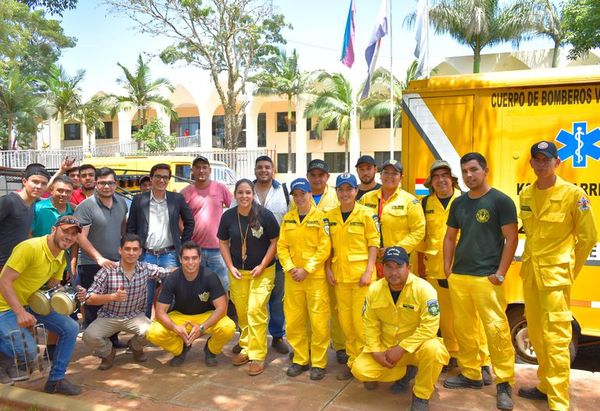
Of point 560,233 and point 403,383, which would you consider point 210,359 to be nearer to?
point 403,383

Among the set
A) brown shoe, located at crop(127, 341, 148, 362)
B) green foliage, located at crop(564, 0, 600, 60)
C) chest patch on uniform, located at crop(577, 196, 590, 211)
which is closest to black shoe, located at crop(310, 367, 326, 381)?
brown shoe, located at crop(127, 341, 148, 362)

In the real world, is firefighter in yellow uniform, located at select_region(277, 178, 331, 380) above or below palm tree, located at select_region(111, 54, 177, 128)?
below

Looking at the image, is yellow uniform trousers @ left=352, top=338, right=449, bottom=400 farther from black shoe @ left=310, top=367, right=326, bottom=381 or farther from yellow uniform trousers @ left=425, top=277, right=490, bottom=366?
yellow uniform trousers @ left=425, top=277, right=490, bottom=366

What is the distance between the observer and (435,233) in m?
4.47

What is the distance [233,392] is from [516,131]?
3156 mm

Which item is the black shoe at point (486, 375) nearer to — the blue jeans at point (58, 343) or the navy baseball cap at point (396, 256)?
the navy baseball cap at point (396, 256)

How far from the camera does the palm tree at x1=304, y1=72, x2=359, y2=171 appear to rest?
30.9m

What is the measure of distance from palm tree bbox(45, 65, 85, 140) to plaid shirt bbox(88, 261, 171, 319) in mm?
32642

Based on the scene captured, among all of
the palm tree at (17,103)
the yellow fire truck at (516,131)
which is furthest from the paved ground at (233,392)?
the palm tree at (17,103)

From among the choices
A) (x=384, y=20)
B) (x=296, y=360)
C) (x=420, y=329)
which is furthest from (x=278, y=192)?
(x=384, y=20)

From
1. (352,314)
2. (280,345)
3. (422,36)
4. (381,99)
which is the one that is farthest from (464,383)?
(381,99)

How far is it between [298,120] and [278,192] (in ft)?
95.0

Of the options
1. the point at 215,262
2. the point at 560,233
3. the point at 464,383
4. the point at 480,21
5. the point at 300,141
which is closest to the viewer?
the point at 560,233

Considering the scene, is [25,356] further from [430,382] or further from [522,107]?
[522,107]
